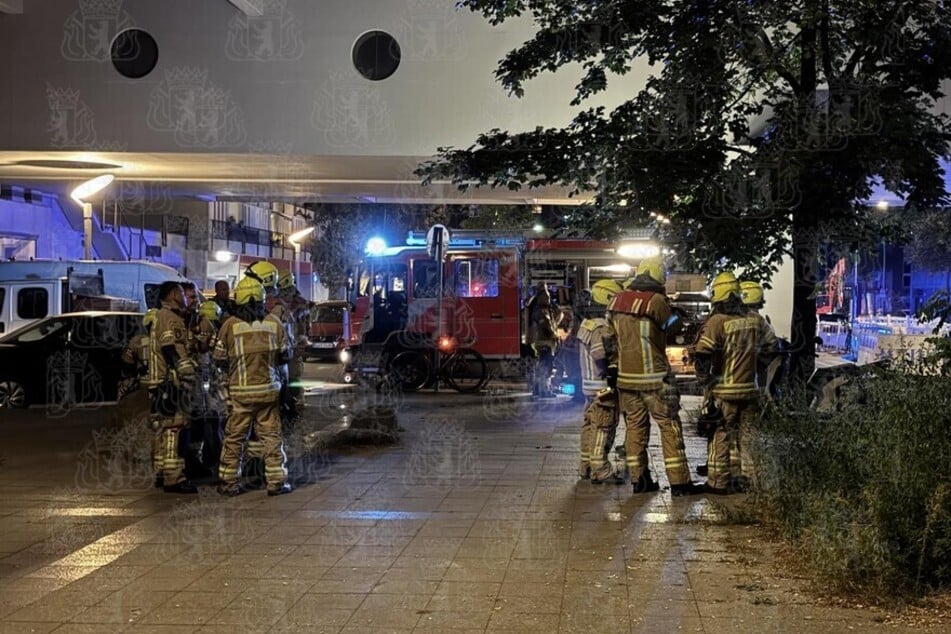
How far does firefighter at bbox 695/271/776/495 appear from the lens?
7.72 meters

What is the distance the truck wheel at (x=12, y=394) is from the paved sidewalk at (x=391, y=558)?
18.6 feet

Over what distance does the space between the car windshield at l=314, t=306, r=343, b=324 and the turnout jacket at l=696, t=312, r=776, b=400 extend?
2022cm

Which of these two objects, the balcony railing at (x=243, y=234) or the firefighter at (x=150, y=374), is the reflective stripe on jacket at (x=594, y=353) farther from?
the balcony railing at (x=243, y=234)

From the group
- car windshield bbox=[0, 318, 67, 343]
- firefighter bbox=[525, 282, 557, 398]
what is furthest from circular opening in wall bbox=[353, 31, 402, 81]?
car windshield bbox=[0, 318, 67, 343]

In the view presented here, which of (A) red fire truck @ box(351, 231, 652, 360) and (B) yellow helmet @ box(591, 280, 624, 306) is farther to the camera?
(A) red fire truck @ box(351, 231, 652, 360)

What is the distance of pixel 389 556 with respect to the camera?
607cm

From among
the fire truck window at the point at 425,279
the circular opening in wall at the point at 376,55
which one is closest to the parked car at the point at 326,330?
the fire truck window at the point at 425,279

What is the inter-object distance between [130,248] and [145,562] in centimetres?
2611

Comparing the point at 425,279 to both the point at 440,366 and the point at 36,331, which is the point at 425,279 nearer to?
the point at 440,366

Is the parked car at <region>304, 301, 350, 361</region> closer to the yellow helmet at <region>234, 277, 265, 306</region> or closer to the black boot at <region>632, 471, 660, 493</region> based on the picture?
the yellow helmet at <region>234, 277, 265, 306</region>

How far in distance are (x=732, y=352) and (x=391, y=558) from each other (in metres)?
3.43

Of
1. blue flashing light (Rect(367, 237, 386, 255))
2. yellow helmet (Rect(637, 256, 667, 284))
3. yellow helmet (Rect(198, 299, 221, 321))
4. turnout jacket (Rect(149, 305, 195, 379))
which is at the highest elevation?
blue flashing light (Rect(367, 237, 386, 255))

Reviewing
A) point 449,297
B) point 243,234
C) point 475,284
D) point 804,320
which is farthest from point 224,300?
point 243,234

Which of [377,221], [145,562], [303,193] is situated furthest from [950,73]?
[377,221]
